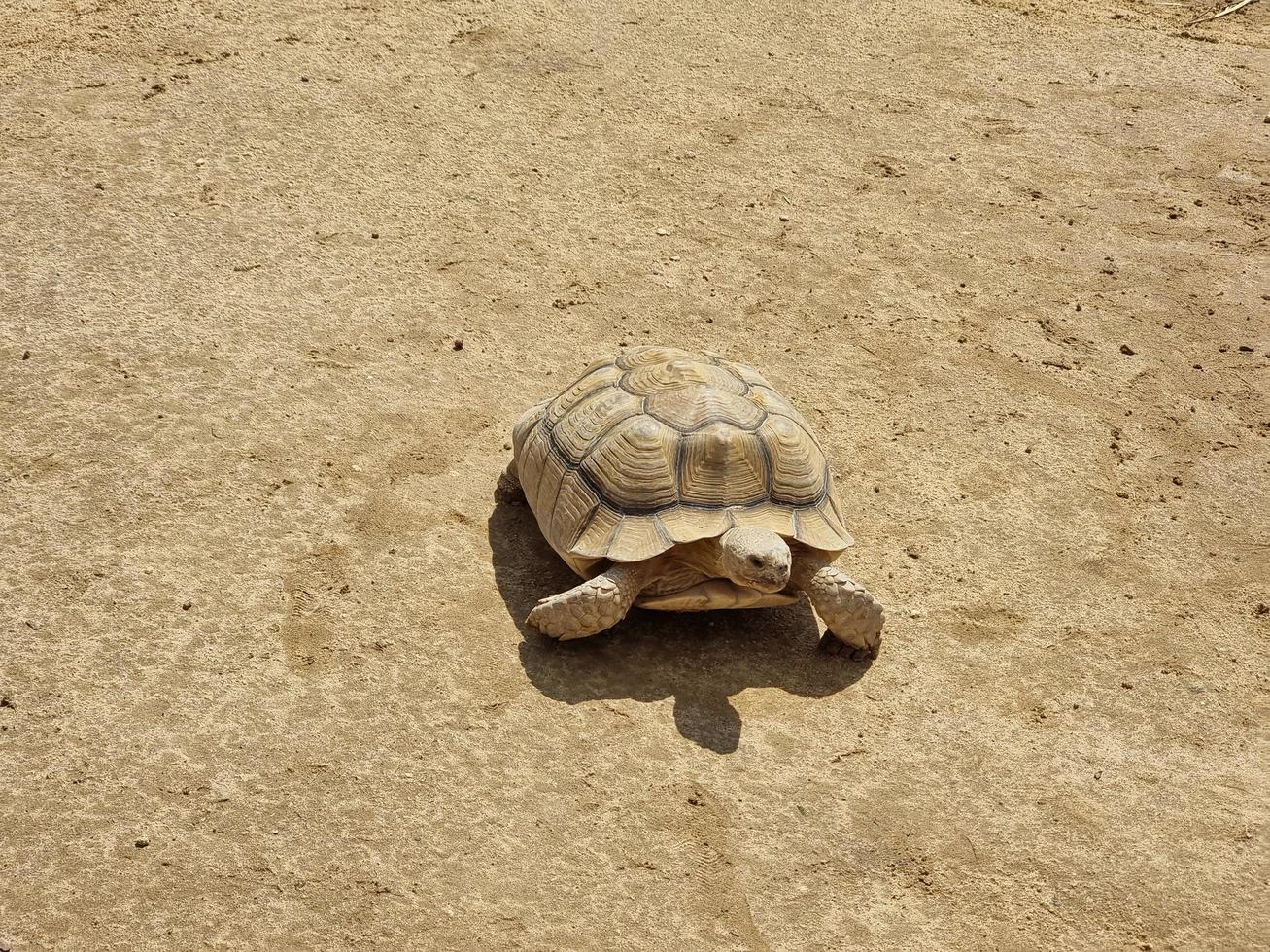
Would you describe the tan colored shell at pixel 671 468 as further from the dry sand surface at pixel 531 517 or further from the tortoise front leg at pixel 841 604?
the dry sand surface at pixel 531 517

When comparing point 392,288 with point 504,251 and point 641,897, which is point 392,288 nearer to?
point 504,251

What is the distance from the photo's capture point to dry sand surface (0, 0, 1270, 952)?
149 inches

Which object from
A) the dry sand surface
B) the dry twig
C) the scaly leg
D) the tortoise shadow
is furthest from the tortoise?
the dry twig

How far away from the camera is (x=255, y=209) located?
273 inches

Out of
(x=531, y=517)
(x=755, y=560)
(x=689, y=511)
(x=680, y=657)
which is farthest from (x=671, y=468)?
(x=531, y=517)

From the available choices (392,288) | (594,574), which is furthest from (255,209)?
(594,574)

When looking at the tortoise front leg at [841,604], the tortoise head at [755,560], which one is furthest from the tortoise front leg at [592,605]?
the tortoise front leg at [841,604]

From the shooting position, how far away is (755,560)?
4.24 m

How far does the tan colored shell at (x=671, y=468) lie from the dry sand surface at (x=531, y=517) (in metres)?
0.44

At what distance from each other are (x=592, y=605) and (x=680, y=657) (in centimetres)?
46

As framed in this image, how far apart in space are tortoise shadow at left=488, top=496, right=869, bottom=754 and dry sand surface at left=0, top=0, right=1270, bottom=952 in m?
0.02

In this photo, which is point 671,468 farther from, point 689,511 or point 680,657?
point 680,657

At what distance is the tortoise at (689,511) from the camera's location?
4.40m

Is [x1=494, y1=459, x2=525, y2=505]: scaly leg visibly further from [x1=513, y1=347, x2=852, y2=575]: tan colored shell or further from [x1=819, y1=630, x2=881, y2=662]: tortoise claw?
[x1=819, y1=630, x2=881, y2=662]: tortoise claw
